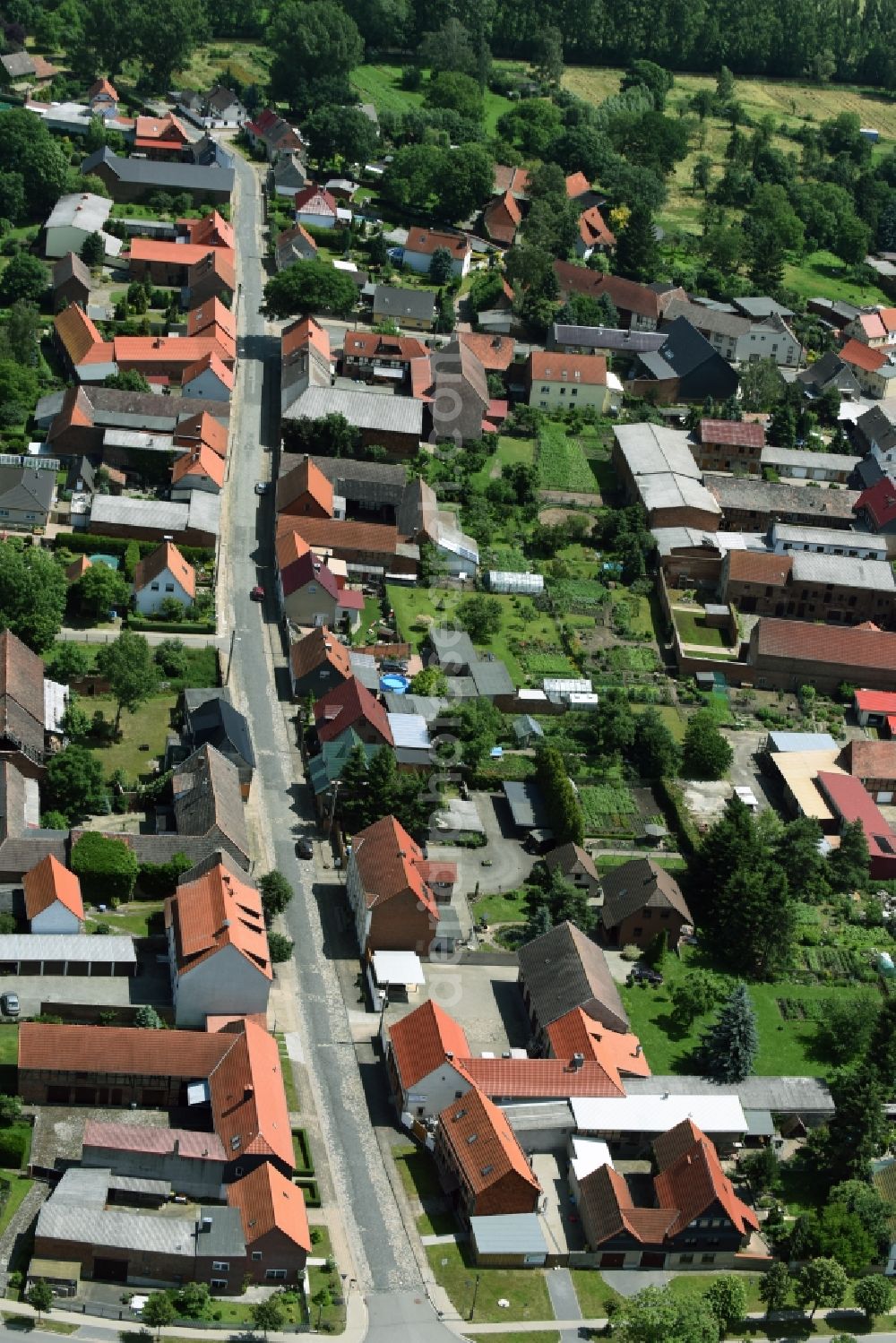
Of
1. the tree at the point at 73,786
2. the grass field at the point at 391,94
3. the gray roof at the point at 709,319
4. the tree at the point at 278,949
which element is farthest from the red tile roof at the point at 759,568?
the grass field at the point at 391,94

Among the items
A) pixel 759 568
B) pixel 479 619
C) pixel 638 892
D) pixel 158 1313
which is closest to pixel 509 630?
pixel 479 619

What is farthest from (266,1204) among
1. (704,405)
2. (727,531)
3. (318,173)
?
(318,173)

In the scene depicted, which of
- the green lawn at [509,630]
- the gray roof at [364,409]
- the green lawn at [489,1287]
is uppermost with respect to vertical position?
the gray roof at [364,409]

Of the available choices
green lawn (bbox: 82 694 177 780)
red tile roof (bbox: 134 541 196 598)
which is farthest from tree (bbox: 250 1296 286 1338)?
red tile roof (bbox: 134 541 196 598)

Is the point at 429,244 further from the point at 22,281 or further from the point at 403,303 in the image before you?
the point at 22,281

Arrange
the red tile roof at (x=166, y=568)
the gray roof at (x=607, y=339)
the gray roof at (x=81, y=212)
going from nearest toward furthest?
1. the red tile roof at (x=166, y=568)
2. the gray roof at (x=607, y=339)
3. the gray roof at (x=81, y=212)

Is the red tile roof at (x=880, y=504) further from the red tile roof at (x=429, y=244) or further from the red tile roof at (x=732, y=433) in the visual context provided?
the red tile roof at (x=429, y=244)
